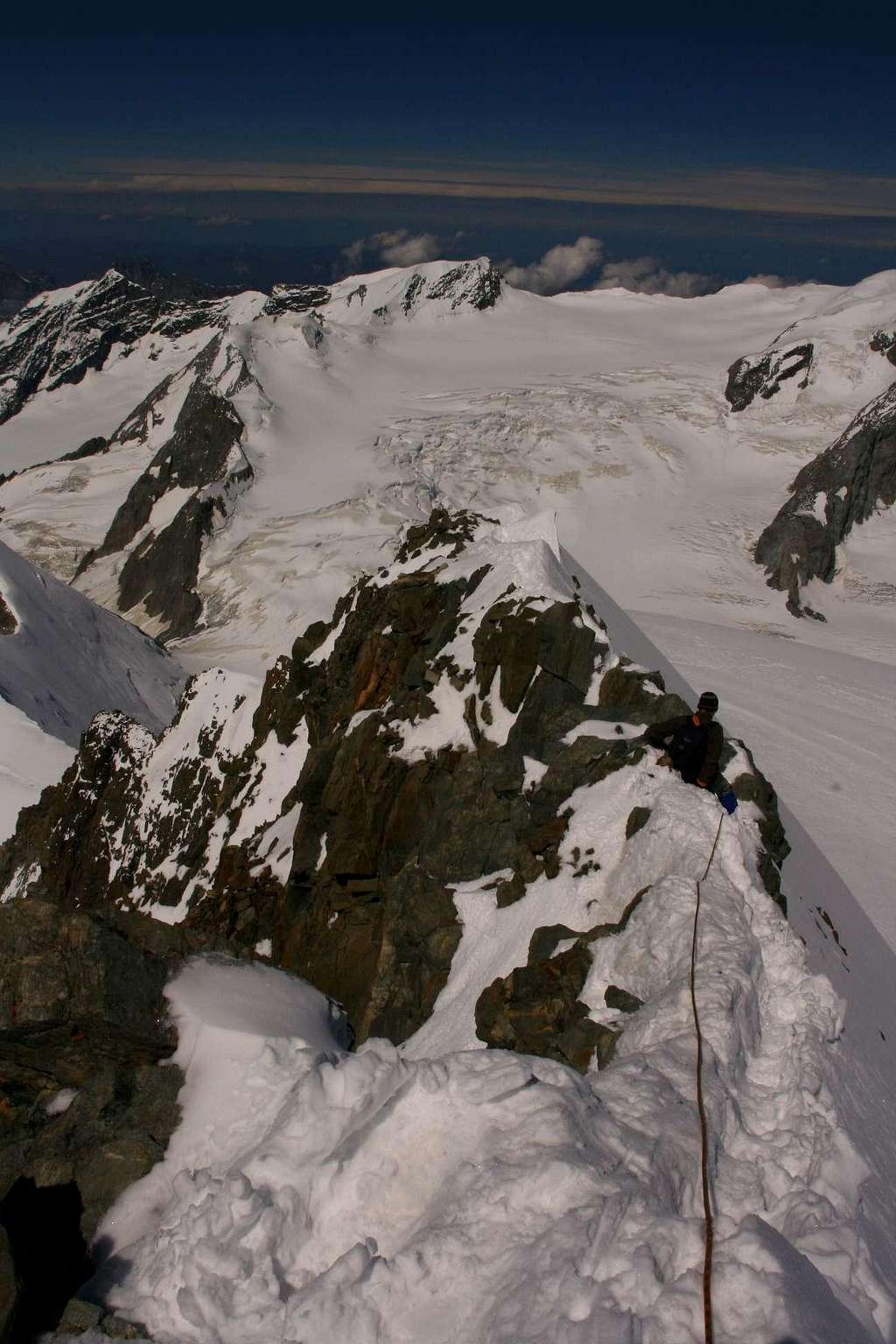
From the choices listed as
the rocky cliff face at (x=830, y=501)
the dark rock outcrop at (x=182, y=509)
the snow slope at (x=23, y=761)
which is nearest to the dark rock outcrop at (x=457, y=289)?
the dark rock outcrop at (x=182, y=509)

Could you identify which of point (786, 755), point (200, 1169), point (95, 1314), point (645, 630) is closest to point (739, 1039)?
point (200, 1169)

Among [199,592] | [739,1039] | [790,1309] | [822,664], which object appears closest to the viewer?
[790,1309]

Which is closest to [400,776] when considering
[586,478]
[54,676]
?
[54,676]

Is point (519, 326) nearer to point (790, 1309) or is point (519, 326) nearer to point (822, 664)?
point (822, 664)

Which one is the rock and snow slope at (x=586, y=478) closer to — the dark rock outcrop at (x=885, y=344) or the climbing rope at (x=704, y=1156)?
the dark rock outcrop at (x=885, y=344)

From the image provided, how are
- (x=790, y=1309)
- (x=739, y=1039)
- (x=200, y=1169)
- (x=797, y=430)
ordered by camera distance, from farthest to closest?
(x=797, y=430) < (x=739, y=1039) < (x=200, y=1169) < (x=790, y=1309)

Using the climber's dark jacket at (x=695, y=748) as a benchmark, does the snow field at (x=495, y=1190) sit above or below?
below

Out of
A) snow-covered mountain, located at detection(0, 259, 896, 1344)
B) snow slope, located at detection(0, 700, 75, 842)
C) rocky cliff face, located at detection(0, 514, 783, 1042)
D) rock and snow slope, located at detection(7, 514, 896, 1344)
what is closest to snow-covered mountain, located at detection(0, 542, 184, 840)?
snow slope, located at detection(0, 700, 75, 842)
